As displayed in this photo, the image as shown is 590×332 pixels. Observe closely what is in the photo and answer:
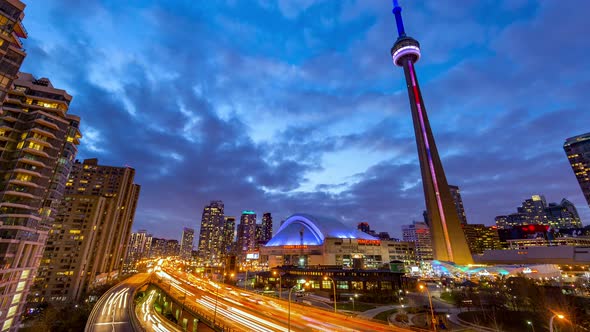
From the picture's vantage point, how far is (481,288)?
89.9 meters

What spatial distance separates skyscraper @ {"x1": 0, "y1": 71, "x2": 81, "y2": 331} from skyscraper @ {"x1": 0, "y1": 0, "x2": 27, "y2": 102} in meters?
0.71

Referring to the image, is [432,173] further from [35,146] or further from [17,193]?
[17,193]

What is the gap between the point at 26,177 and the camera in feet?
197

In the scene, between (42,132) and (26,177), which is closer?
(26,177)

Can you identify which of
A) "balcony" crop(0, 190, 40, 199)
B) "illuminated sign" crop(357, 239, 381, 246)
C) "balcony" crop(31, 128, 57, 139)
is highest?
"balcony" crop(31, 128, 57, 139)

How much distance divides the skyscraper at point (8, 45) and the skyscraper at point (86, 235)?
291 ft

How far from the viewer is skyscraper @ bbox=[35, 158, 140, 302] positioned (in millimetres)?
106688

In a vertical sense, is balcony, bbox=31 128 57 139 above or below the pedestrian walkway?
above

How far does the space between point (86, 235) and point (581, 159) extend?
277 m

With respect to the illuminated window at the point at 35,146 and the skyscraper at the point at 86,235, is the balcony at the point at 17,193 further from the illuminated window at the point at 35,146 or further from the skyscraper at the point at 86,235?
the skyscraper at the point at 86,235

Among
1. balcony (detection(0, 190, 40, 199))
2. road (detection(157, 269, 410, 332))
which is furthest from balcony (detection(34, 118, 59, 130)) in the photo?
road (detection(157, 269, 410, 332))

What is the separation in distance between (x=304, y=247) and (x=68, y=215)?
123 meters

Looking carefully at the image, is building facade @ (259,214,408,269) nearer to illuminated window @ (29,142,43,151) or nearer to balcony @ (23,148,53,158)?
balcony @ (23,148,53,158)

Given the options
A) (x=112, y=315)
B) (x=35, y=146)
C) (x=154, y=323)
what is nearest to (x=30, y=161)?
(x=35, y=146)
